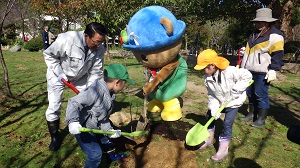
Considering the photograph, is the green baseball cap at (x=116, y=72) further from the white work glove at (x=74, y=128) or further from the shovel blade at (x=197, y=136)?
the shovel blade at (x=197, y=136)

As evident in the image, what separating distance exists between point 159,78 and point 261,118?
2.14 metres

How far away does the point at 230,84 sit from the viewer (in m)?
3.26

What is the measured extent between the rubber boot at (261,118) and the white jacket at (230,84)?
1.34m

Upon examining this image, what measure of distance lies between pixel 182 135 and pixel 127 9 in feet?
26.2

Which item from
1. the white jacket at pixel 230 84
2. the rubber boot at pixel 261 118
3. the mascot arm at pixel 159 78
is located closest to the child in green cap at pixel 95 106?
the mascot arm at pixel 159 78

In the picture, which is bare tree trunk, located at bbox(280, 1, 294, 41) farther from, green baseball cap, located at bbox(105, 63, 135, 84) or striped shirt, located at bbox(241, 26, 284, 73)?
green baseball cap, located at bbox(105, 63, 135, 84)

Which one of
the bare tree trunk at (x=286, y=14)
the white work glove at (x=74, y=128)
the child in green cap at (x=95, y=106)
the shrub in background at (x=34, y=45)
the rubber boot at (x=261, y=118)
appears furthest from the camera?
the shrub in background at (x=34, y=45)

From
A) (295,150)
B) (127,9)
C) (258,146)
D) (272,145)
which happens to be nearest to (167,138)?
(258,146)

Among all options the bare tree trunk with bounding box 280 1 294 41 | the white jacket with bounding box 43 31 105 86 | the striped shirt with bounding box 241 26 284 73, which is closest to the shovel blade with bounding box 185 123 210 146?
the striped shirt with bounding box 241 26 284 73

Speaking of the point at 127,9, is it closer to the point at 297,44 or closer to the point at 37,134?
the point at 37,134

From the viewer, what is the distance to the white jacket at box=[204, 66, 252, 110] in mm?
3162

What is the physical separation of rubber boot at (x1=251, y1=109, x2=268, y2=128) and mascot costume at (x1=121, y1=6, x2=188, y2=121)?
5.08ft

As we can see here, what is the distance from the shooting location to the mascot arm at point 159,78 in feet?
11.9

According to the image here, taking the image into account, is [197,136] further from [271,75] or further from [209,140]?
[271,75]
